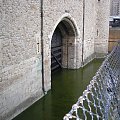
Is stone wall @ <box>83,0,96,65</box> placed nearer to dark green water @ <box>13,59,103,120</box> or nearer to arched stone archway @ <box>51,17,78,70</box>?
arched stone archway @ <box>51,17,78,70</box>

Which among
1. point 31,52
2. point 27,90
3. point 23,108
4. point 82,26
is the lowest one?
point 23,108

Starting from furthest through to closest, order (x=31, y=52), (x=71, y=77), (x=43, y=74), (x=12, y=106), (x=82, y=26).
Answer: (x=82, y=26) → (x=71, y=77) → (x=43, y=74) → (x=31, y=52) → (x=12, y=106)

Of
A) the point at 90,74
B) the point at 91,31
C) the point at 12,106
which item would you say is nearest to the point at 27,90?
the point at 12,106

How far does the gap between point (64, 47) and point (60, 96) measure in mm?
3516

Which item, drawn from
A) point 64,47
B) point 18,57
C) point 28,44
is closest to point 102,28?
point 64,47

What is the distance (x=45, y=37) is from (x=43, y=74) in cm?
93

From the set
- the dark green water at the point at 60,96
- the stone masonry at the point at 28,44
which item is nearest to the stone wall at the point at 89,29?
the stone masonry at the point at 28,44

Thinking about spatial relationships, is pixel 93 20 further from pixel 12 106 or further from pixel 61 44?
pixel 12 106

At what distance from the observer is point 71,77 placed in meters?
8.52

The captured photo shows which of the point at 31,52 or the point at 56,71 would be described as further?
the point at 56,71

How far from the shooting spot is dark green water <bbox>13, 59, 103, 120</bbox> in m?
5.15

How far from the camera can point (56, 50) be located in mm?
9203

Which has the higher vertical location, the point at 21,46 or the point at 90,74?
the point at 21,46

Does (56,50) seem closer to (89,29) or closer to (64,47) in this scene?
(64,47)
